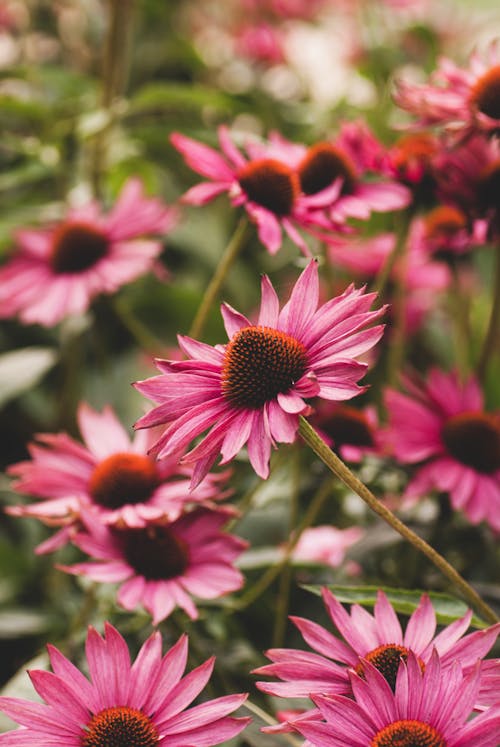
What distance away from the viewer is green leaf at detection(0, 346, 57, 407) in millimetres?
801

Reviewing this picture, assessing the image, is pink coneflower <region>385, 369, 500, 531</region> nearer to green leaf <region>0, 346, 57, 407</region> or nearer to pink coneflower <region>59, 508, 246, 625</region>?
pink coneflower <region>59, 508, 246, 625</region>

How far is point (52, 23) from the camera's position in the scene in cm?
151

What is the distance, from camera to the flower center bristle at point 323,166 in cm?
65

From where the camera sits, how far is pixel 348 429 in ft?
2.08

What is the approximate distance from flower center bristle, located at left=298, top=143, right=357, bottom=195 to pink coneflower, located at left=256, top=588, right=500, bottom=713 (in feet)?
1.09

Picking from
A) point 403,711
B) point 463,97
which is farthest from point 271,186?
point 403,711

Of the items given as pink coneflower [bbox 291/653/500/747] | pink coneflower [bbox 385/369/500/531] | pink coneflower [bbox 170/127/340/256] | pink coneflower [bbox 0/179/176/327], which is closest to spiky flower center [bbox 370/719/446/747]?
pink coneflower [bbox 291/653/500/747]

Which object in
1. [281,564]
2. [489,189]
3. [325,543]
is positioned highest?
[489,189]

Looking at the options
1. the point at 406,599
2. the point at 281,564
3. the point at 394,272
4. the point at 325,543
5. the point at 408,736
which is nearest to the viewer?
the point at 408,736

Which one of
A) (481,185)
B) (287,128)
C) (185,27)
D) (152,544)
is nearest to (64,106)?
(287,128)

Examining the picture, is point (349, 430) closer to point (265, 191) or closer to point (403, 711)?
point (265, 191)

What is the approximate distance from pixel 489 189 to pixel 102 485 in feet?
1.12

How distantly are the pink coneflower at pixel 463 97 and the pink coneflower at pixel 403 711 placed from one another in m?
0.35

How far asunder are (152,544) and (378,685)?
Result: 19cm
